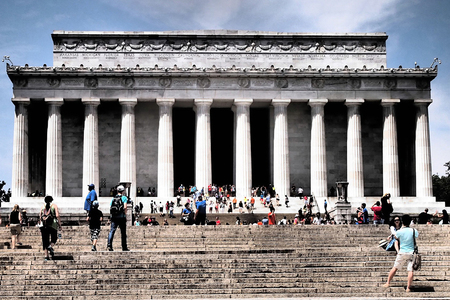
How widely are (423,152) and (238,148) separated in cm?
1589

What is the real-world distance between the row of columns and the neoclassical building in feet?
0.29

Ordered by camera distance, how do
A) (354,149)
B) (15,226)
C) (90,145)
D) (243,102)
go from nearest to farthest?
1. (15,226)
2. (90,145)
3. (243,102)
4. (354,149)

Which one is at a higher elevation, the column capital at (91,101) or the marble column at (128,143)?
the column capital at (91,101)

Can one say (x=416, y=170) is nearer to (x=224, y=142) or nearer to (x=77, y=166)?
(x=224, y=142)

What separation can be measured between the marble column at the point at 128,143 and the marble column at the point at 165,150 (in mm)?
2190

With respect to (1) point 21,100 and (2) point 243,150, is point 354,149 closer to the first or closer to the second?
(2) point 243,150

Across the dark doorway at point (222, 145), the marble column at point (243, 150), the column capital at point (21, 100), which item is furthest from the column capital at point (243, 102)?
the column capital at point (21, 100)

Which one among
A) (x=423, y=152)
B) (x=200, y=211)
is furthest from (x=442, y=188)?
(x=200, y=211)

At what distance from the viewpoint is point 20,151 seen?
5862cm

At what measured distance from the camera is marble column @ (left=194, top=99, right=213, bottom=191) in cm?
5928

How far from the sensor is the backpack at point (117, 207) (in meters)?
26.0

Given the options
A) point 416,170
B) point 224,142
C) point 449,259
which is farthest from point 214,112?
point 449,259

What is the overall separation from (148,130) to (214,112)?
7.07 meters

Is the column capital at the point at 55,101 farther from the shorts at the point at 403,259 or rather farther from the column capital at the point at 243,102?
the shorts at the point at 403,259
